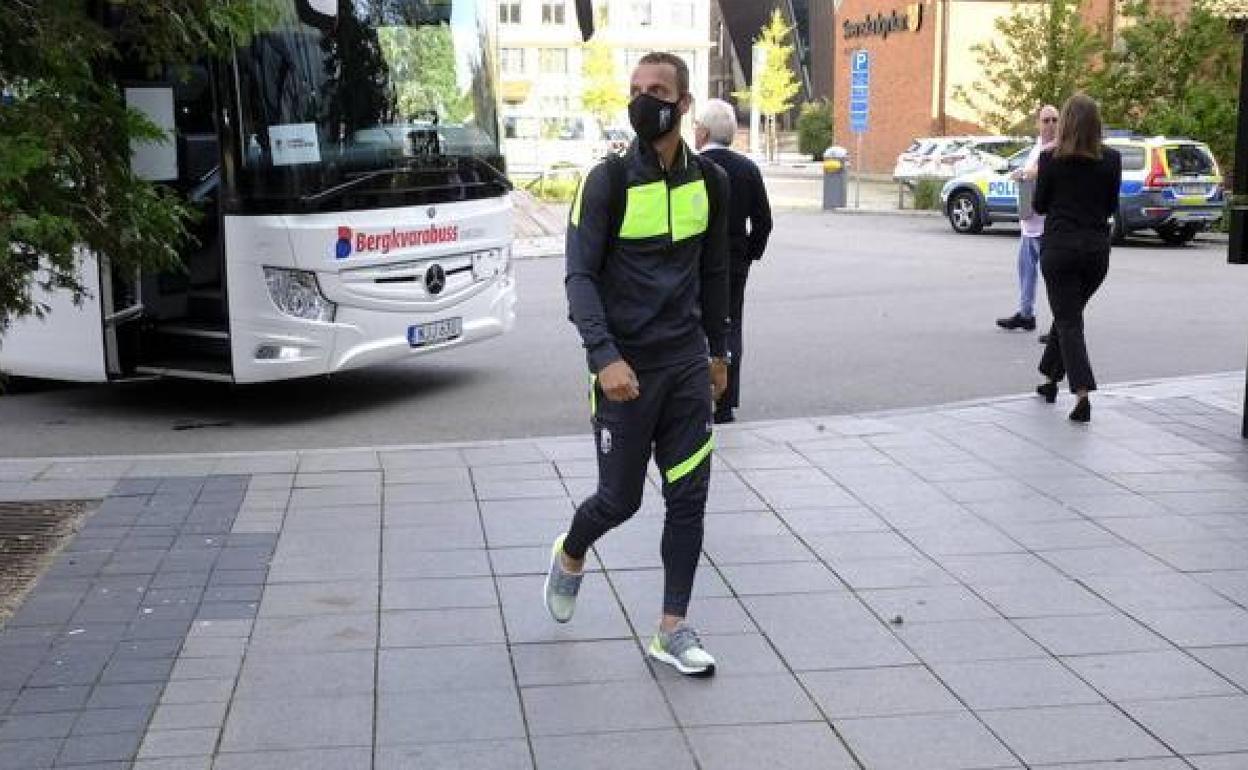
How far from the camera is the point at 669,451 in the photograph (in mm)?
4574

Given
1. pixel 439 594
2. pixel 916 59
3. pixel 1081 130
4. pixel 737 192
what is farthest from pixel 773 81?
pixel 439 594

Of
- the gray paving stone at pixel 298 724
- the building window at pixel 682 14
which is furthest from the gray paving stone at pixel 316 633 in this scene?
the building window at pixel 682 14

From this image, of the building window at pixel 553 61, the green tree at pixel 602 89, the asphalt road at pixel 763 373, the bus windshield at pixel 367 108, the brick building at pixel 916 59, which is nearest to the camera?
the bus windshield at pixel 367 108

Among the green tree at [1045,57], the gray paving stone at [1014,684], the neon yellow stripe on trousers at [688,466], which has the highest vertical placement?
the green tree at [1045,57]

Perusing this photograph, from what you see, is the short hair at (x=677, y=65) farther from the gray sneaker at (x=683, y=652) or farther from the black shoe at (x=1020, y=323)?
the black shoe at (x=1020, y=323)

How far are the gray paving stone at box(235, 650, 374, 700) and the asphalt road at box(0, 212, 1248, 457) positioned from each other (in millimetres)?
4007

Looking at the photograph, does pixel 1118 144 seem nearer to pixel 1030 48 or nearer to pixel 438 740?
pixel 1030 48

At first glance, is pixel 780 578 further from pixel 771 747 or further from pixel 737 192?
pixel 737 192

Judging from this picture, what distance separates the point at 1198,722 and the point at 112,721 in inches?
125

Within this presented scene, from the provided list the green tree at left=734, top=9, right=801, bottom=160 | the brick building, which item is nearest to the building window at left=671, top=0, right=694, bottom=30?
the green tree at left=734, top=9, right=801, bottom=160

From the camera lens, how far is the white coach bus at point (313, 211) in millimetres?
8719

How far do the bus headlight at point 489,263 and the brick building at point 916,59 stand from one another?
3061cm

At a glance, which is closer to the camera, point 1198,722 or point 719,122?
point 1198,722

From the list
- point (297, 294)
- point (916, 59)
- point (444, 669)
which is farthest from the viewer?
point (916, 59)
